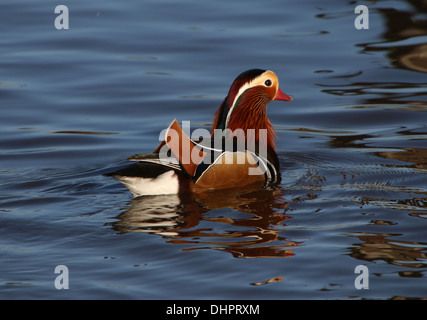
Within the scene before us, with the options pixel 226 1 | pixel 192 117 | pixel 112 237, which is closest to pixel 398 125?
pixel 192 117

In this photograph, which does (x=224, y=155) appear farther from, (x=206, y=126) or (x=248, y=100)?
(x=206, y=126)

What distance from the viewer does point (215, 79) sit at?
11500 millimetres

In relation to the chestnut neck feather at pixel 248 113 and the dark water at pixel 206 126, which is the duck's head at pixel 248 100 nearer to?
the chestnut neck feather at pixel 248 113

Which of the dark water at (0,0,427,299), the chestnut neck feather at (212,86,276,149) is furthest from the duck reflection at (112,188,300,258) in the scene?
the chestnut neck feather at (212,86,276,149)

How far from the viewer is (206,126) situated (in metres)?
10.0

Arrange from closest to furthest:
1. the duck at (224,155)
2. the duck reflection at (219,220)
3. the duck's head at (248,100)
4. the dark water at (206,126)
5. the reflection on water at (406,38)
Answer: the dark water at (206,126), the duck reflection at (219,220), the duck at (224,155), the duck's head at (248,100), the reflection on water at (406,38)

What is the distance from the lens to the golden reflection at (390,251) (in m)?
6.04

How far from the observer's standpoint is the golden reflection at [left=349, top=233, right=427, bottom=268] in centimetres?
604

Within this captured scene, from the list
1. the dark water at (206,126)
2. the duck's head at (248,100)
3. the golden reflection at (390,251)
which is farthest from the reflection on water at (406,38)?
the golden reflection at (390,251)

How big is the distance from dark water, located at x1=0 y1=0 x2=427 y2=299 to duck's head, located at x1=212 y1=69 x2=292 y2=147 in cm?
66

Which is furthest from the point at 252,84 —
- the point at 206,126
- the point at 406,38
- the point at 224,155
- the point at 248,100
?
Answer: the point at 406,38

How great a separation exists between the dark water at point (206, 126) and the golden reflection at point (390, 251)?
0.02m

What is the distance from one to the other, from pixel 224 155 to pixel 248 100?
0.91 metres

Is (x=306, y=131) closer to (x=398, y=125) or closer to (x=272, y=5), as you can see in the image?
(x=398, y=125)
